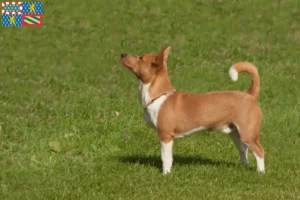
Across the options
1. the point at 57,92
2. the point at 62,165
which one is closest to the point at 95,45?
the point at 57,92

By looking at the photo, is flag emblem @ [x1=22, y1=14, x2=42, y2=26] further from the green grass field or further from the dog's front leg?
the dog's front leg

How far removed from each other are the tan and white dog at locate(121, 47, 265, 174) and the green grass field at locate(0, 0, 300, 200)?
0.53 metres

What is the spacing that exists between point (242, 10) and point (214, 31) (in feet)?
5.34

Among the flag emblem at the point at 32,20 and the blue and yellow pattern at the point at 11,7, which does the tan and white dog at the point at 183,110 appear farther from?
the blue and yellow pattern at the point at 11,7

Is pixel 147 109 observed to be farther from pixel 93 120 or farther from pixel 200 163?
pixel 93 120

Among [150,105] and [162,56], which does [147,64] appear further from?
[150,105]

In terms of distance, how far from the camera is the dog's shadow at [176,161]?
8.70 meters

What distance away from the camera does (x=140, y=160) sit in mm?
8922

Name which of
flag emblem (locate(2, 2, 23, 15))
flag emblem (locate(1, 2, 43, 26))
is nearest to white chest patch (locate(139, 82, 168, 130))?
flag emblem (locate(1, 2, 43, 26))

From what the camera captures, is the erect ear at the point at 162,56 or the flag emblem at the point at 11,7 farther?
the flag emblem at the point at 11,7

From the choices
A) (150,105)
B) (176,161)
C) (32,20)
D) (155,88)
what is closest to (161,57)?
(155,88)

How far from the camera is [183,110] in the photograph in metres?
8.02

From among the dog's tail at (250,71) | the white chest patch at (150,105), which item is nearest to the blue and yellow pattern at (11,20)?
the white chest patch at (150,105)

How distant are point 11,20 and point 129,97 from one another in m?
6.09
